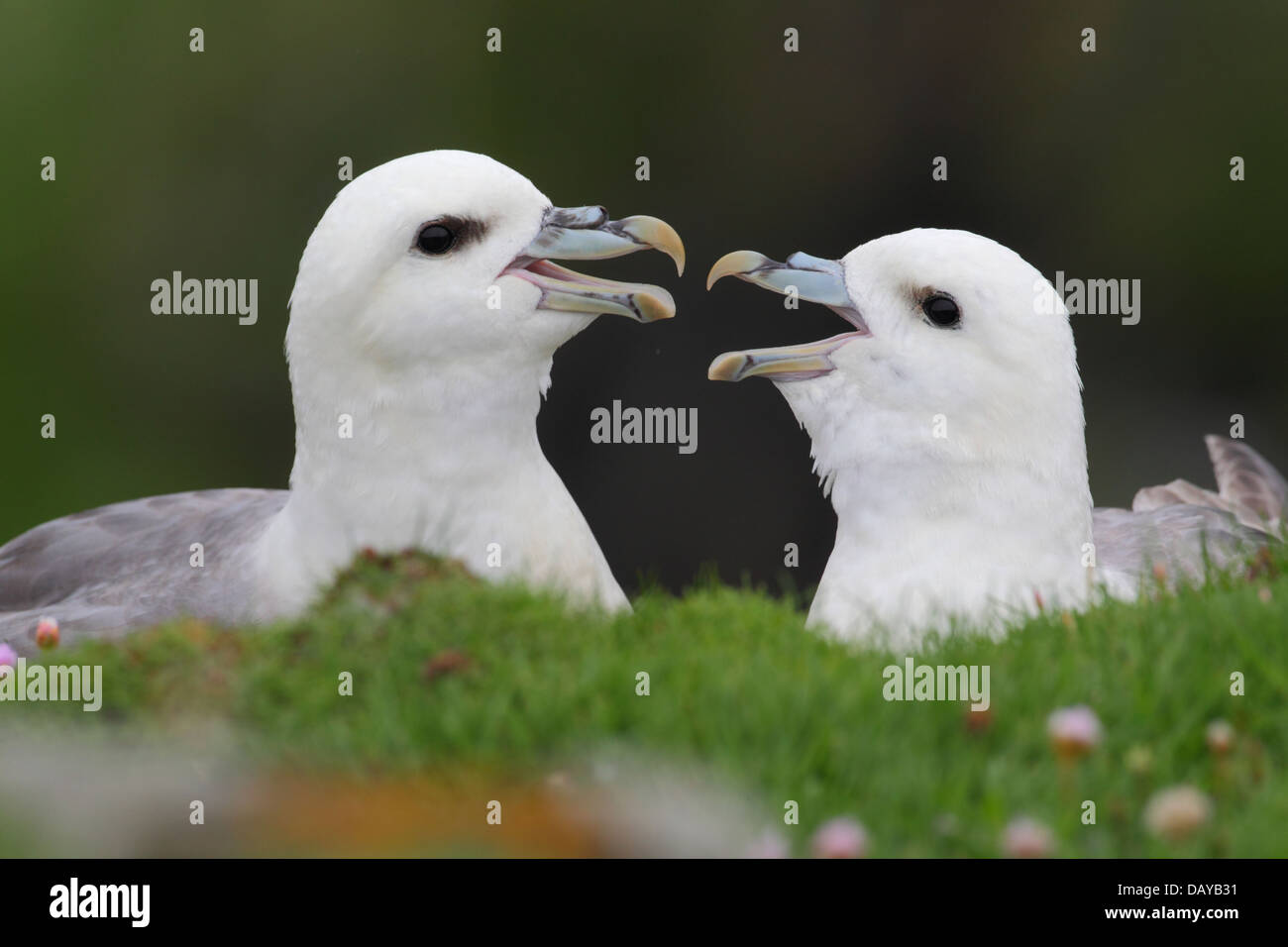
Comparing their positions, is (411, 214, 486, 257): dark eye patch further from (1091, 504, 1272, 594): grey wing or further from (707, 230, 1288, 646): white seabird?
(1091, 504, 1272, 594): grey wing

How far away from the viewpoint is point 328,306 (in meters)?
4.83

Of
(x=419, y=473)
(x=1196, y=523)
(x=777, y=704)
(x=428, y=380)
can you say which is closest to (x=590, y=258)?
(x=428, y=380)

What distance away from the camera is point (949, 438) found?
4.90 meters

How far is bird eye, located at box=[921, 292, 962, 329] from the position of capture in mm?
4961

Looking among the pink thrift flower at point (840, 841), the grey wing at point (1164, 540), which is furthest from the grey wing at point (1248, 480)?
the pink thrift flower at point (840, 841)

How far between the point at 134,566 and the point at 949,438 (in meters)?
2.52

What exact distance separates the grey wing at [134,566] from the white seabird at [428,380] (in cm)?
3

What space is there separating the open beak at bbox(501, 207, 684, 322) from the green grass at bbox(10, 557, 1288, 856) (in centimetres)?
124

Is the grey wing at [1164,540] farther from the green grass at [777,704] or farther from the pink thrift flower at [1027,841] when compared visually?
the pink thrift flower at [1027,841]

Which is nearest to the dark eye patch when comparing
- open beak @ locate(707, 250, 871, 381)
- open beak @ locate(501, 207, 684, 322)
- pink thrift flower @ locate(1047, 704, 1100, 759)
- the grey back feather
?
open beak @ locate(501, 207, 684, 322)

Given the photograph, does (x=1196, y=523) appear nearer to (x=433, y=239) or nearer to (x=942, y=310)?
(x=942, y=310)

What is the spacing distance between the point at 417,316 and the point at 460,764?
6.53ft

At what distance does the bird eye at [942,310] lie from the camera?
16.3 ft
